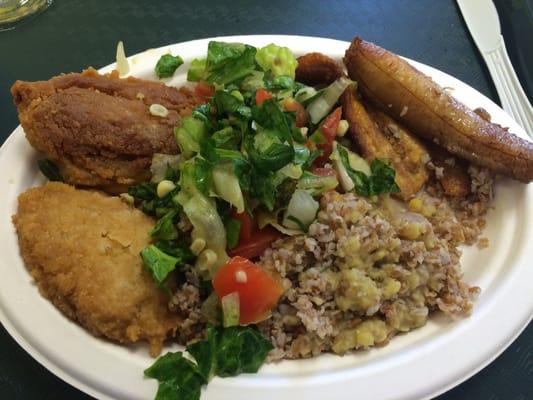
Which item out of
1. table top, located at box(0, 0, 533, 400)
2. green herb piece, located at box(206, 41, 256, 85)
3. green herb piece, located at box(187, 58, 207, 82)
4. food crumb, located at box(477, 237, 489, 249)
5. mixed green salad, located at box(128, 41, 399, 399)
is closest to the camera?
mixed green salad, located at box(128, 41, 399, 399)

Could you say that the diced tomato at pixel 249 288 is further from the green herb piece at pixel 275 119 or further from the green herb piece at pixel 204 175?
the green herb piece at pixel 275 119

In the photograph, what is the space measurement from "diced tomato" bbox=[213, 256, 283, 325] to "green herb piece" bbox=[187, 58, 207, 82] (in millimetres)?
1075

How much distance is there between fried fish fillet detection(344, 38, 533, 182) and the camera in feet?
6.97

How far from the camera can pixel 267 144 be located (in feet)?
6.61

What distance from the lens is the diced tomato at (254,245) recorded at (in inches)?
77.4

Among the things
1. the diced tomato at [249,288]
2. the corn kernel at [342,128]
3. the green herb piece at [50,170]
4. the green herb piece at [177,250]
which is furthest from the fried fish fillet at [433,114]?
the green herb piece at [50,170]

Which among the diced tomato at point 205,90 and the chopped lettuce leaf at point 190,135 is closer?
the chopped lettuce leaf at point 190,135

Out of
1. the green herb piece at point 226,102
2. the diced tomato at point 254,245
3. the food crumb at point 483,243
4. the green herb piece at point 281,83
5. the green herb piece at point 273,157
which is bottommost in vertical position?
the food crumb at point 483,243

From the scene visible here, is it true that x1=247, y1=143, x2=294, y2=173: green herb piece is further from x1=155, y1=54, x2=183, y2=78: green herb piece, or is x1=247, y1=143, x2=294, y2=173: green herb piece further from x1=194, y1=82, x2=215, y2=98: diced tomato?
x1=155, y1=54, x2=183, y2=78: green herb piece

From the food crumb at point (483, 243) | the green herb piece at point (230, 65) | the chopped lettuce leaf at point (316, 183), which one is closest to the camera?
the chopped lettuce leaf at point (316, 183)

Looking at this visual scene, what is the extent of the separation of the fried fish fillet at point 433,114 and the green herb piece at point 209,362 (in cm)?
115

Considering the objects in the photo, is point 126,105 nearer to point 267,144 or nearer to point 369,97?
point 267,144

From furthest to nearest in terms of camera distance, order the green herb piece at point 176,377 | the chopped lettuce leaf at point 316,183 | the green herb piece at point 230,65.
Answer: the green herb piece at point 230,65
the chopped lettuce leaf at point 316,183
the green herb piece at point 176,377

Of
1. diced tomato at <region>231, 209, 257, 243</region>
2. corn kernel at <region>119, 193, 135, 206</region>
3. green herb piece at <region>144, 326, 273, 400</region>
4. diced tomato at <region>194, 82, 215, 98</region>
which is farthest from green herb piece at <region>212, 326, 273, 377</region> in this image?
diced tomato at <region>194, 82, 215, 98</region>
